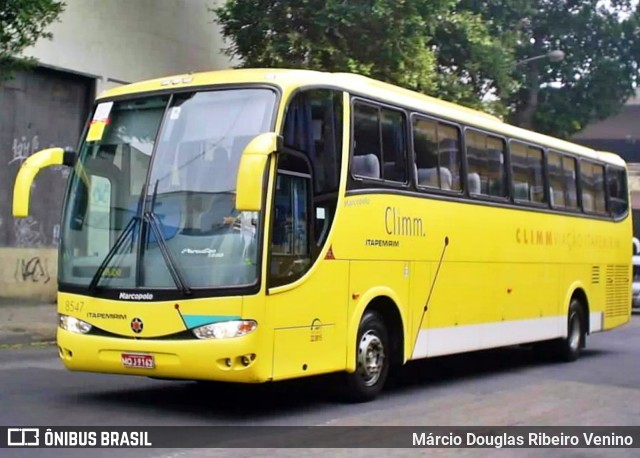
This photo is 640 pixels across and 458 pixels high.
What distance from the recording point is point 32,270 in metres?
20.7

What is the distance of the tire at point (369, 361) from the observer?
35.2ft

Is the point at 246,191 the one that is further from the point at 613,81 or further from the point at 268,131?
the point at 613,81

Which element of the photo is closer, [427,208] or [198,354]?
[198,354]

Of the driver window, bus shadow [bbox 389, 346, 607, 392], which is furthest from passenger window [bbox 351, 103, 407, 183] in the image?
bus shadow [bbox 389, 346, 607, 392]

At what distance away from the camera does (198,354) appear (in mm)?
9219

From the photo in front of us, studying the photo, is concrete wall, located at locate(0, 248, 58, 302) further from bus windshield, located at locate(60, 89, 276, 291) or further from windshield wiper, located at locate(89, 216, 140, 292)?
windshield wiper, located at locate(89, 216, 140, 292)

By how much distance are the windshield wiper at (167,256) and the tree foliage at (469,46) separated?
11.4 m

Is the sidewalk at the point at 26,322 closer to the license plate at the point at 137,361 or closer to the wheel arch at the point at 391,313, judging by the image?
the license plate at the point at 137,361

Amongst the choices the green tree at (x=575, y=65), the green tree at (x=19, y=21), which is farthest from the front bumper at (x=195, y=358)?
the green tree at (x=575, y=65)

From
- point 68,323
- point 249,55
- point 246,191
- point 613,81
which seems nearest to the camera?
point 246,191

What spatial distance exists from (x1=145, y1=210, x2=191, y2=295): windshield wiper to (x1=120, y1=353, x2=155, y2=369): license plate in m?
0.72

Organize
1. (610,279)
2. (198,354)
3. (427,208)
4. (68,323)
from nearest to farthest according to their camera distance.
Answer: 1. (198,354)
2. (68,323)
3. (427,208)
4. (610,279)

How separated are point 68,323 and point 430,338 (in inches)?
172

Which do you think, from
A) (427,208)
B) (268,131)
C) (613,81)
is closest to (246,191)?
(268,131)
